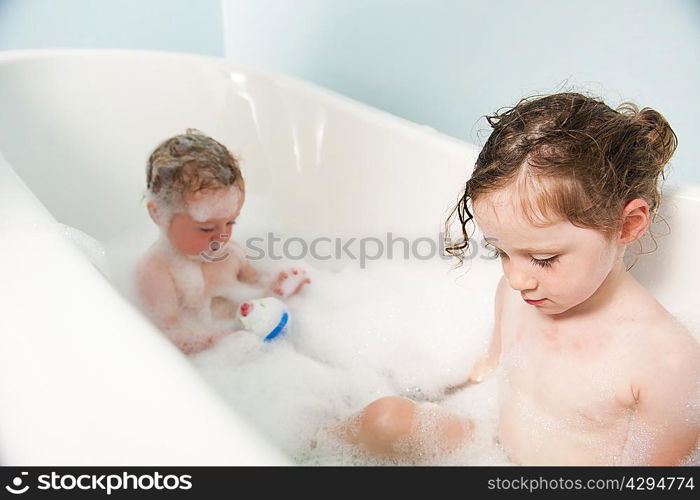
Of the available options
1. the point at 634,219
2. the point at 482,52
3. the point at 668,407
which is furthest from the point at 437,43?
the point at 668,407

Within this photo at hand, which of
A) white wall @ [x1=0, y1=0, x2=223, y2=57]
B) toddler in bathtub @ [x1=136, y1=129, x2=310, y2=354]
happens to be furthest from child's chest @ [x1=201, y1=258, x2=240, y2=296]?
white wall @ [x1=0, y1=0, x2=223, y2=57]

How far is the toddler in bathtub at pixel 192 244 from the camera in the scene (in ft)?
3.93

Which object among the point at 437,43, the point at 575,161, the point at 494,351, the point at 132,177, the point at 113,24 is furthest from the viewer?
the point at 113,24

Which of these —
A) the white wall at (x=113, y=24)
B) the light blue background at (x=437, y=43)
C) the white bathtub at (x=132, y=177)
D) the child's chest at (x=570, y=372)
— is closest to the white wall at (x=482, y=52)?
the light blue background at (x=437, y=43)

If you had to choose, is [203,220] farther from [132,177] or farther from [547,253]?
[547,253]

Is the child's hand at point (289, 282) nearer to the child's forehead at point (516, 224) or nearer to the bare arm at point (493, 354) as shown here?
the bare arm at point (493, 354)

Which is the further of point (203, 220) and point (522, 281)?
point (203, 220)

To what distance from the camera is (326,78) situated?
6.45ft

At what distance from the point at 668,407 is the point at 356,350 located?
55cm

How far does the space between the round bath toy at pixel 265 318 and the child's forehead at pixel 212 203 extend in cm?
17

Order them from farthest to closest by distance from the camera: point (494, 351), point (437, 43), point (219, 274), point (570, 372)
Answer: point (437, 43)
point (219, 274)
point (494, 351)
point (570, 372)

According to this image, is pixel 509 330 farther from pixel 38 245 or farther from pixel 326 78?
pixel 326 78

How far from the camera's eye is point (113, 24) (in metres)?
2.14
